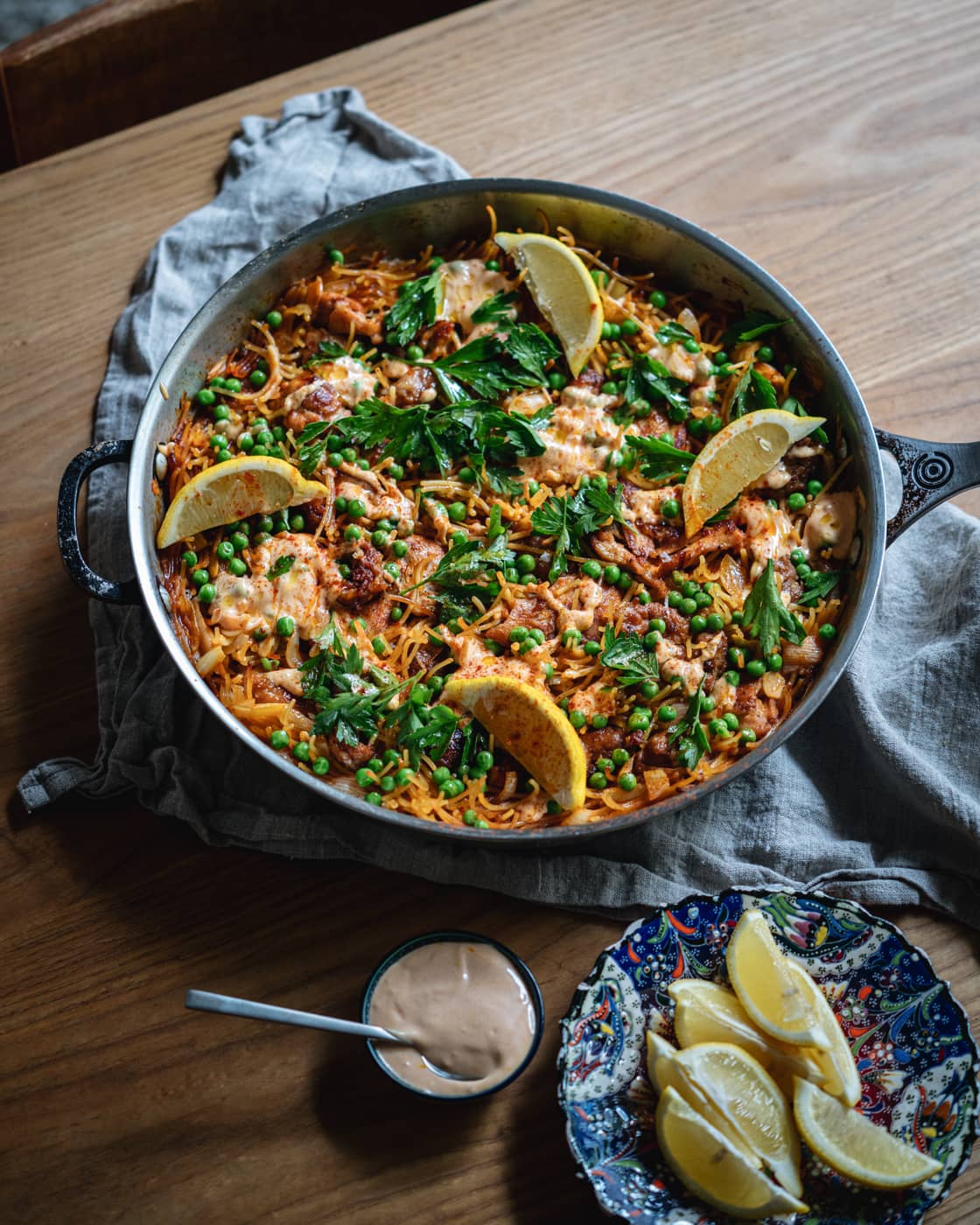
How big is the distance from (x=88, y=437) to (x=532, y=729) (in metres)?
2.09

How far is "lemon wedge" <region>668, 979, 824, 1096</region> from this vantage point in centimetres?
307

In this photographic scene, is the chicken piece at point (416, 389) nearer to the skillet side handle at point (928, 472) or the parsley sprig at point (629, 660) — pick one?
the parsley sprig at point (629, 660)

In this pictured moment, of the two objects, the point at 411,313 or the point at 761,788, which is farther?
the point at 411,313

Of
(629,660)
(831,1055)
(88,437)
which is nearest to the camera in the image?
(831,1055)

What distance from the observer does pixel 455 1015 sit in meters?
3.20

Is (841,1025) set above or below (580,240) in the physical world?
below

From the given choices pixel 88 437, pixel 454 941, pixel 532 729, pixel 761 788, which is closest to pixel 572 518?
pixel 532 729

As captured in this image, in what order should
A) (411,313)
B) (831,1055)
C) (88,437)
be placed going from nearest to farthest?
(831,1055) → (411,313) → (88,437)

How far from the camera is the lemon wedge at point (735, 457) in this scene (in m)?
3.62

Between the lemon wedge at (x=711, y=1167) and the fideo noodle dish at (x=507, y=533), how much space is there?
0.82m

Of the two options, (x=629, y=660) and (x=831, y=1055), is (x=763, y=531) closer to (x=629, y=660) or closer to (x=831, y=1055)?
(x=629, y=660)

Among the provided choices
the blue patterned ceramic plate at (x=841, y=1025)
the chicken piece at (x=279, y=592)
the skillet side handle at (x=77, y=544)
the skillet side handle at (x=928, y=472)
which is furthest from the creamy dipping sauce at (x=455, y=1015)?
the skillet side handle at (x=928, y=472)

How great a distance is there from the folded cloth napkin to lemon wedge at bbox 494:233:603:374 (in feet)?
4.30

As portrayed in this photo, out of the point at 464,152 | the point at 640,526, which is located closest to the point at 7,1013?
the point at 640,526
